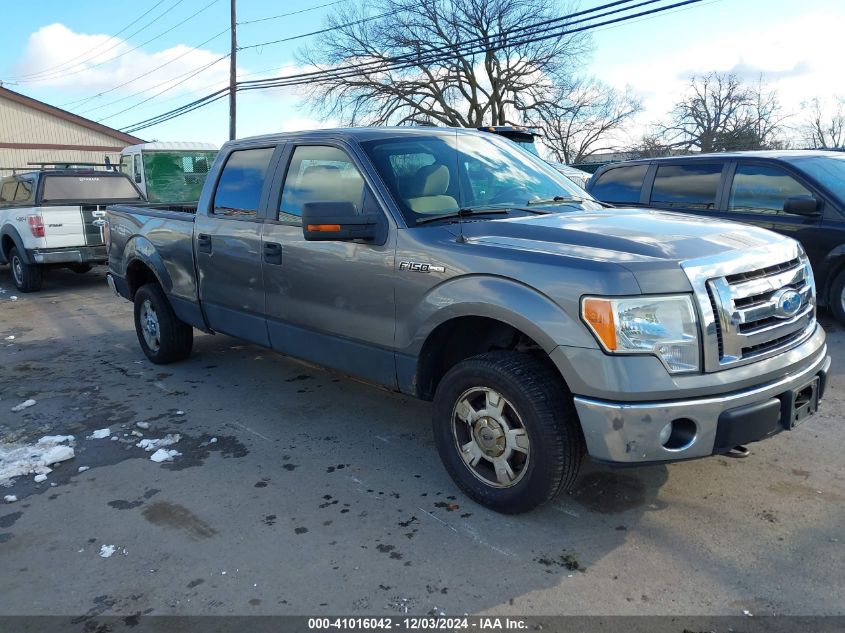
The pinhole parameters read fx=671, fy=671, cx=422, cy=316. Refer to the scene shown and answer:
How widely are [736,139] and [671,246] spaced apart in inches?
1964

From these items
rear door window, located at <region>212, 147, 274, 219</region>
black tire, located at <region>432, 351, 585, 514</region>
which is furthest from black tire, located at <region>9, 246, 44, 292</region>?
black tire, located at <region>432, 351, 585, 514</region>

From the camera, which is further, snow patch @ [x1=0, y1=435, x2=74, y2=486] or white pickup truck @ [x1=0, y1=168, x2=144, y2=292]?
white pickup truck @ [x1=0, y1=168, x2=144, y2=292]

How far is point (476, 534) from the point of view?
3.18 meters

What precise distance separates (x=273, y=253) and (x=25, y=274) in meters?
8.26

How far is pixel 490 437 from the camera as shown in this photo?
3281mm

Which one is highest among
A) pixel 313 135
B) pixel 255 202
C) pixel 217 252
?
pixel 313 135

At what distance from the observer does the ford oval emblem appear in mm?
3072

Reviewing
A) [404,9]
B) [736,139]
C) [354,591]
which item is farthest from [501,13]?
[354,591]

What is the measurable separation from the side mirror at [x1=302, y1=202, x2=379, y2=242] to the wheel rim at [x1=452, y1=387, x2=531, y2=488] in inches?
40.9

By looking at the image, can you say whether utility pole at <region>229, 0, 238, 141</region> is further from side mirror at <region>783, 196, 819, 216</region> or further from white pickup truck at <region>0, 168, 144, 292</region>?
side mirror at <region>783, 196, 819, 216</region>

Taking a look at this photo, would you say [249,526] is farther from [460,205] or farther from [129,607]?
[460,205]

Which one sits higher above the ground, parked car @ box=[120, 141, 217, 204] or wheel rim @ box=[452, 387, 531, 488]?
parked car @ box=[120, 141, 217, 204]

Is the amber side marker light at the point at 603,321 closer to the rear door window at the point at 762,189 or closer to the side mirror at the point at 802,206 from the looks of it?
the side mirror at the point at 802,206

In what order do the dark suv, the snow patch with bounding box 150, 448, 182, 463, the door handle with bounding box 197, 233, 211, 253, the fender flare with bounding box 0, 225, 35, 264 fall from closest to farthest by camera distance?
1. the snow patch with bounding box 150, 448, 182, 463
2. the door handle with bounding box 197, 233, 211, 253
3. the dark suv
4. the fender flare with bounding box 0, 225, 35, 264
